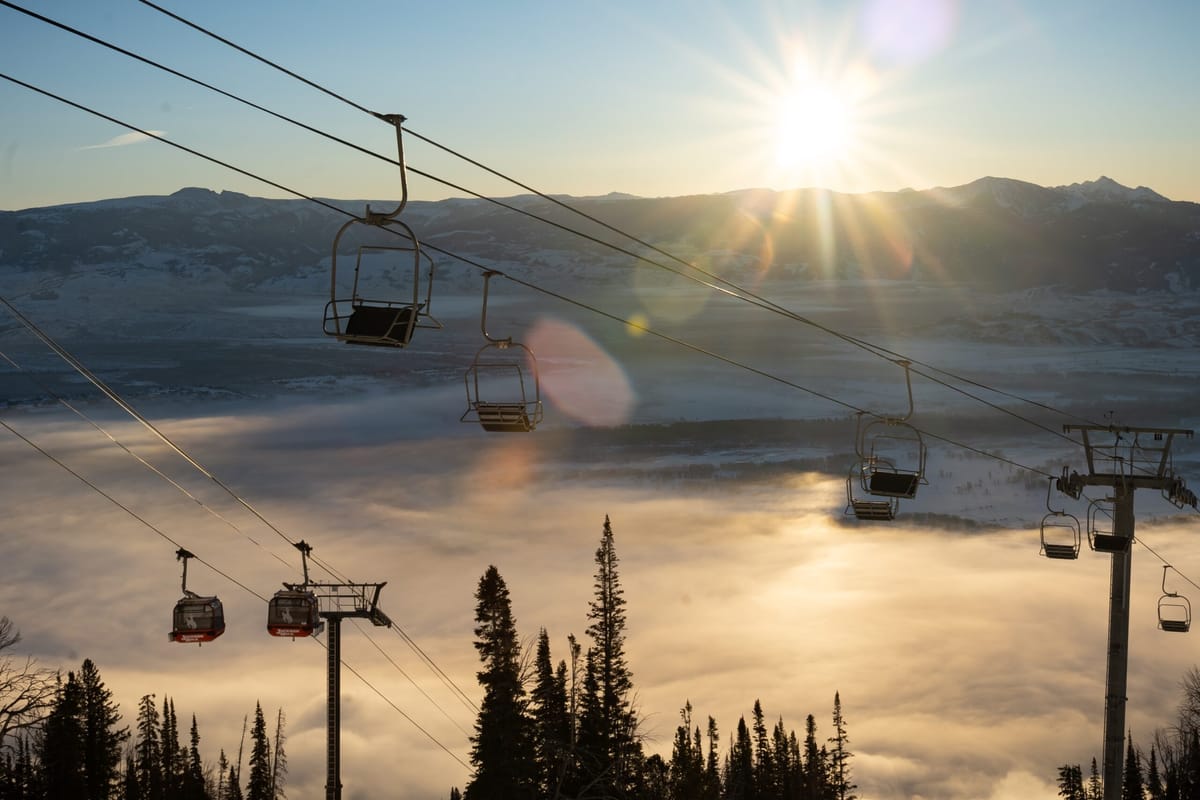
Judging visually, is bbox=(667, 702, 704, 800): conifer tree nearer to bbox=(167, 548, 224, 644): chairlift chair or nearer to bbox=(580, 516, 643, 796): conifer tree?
bbox=(580, 516, 643, 796): conifer tree

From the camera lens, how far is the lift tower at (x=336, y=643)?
2453 cm

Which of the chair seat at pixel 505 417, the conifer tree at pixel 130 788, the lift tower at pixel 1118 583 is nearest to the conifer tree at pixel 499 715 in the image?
the lift tower at pixel 1118 583

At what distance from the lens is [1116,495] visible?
2595cm

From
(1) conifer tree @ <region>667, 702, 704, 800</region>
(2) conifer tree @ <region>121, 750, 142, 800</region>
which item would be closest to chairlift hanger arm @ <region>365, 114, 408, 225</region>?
(1) conifer tree @ <region>667, 702, 704, 800</region>

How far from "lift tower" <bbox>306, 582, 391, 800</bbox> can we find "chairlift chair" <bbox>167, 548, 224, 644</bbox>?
2051 mm

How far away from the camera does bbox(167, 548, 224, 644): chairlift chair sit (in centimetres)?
2605

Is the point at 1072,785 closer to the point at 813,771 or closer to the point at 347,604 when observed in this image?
the point at 813,771

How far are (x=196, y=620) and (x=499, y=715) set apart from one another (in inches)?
1020

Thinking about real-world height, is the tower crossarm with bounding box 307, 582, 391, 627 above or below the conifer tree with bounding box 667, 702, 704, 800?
above

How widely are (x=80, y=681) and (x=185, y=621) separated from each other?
56.2 metres

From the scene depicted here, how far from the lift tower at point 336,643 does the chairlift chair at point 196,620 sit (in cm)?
205

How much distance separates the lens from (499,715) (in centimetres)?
5066

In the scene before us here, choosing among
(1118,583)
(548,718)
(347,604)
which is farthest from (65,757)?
(1118,583)

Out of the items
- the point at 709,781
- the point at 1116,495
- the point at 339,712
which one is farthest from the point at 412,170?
the point at 709,781
